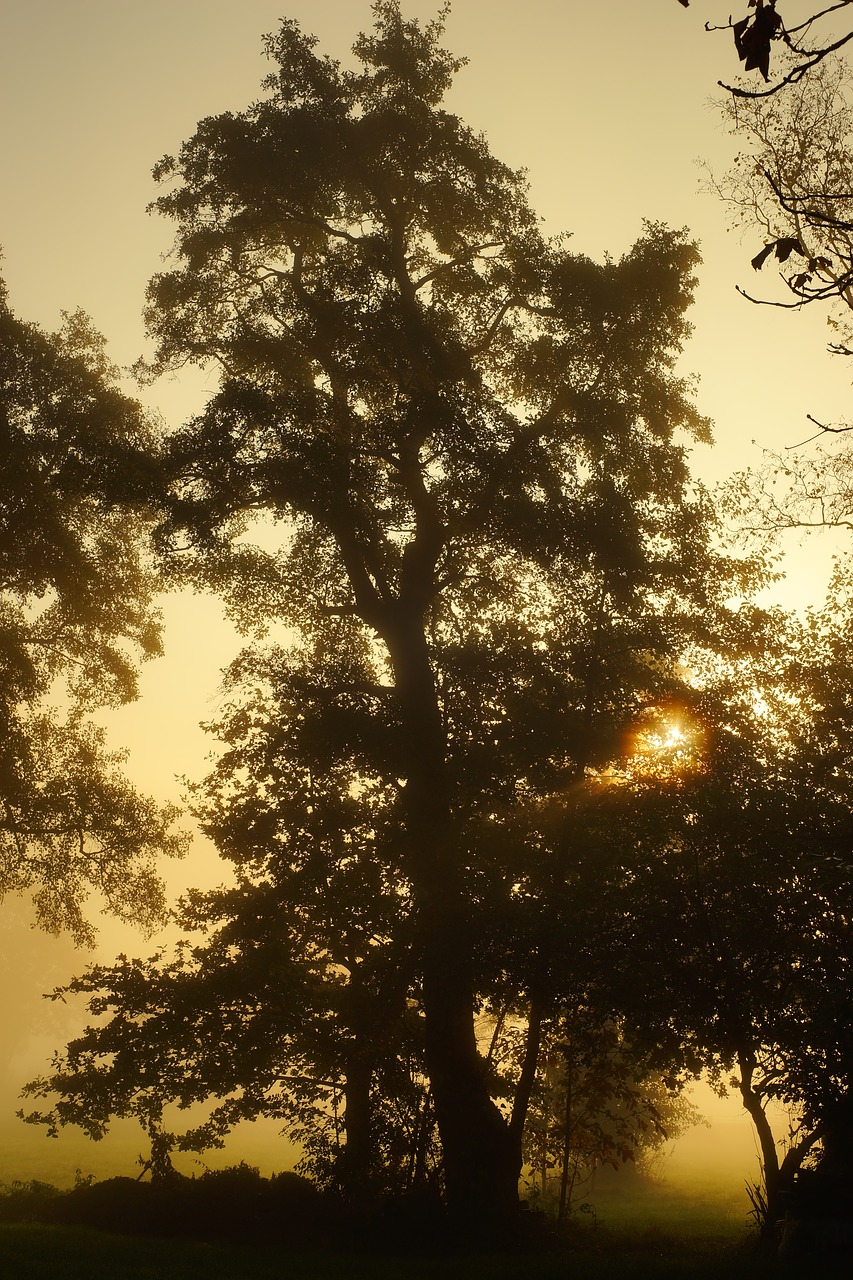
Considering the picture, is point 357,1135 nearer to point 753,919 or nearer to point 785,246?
point 753,919

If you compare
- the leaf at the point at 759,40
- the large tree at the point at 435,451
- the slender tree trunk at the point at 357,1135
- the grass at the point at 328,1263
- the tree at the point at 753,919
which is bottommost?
the grass at the point at 328,1263

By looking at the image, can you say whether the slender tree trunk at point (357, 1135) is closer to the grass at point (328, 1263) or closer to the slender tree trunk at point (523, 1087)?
the grass at point (328, 1263)

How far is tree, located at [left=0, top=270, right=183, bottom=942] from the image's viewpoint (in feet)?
71.6

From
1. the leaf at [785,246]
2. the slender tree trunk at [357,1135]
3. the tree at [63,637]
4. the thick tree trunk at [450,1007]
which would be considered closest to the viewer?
the leaf at [785,246]

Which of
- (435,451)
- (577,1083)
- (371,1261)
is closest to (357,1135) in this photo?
(371,1261)

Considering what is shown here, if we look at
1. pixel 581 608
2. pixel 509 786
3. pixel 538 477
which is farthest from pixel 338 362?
pixel 509 786

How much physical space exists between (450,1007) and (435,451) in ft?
32.9

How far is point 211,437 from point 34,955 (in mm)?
82806

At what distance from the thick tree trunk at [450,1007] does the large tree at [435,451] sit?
40 millimetres

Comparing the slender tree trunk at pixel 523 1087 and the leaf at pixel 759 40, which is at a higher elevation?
the leaf at pixel 759 40

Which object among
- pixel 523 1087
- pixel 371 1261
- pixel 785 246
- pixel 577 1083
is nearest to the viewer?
pixel 785 246

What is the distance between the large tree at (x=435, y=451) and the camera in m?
14.4

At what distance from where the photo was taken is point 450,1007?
13852 mm

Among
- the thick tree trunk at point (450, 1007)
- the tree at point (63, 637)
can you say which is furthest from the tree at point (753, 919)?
the tree at point (63, 637)
